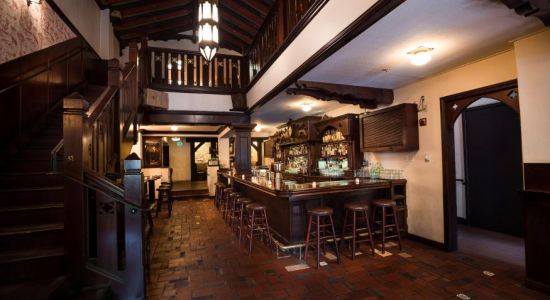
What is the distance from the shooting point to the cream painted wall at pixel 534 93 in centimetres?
250

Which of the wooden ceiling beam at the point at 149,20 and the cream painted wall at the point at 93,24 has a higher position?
the wooden ceiling beam at the point at 149,20

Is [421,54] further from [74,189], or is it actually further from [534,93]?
[74,189]

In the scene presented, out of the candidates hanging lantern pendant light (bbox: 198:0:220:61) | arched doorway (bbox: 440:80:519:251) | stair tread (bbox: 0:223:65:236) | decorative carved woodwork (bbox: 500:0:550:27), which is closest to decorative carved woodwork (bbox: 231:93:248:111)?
hanging lantern pendant light (bbox: 198:0:220:61)

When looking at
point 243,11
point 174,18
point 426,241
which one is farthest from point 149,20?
point 426,241

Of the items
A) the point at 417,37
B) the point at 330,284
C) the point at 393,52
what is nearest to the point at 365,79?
the point at 393,52

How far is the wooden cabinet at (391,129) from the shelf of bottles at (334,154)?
0.71 metres

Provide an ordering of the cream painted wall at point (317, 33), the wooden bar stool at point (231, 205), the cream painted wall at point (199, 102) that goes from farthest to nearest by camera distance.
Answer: the cream painted wall at point (199, 102) → the wooden bar stool at point (231, 205) → the cream painted wall at point (317, 33)

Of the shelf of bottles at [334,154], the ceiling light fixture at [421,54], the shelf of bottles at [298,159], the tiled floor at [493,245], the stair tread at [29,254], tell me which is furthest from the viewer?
the shelf of bottles at [298,159]

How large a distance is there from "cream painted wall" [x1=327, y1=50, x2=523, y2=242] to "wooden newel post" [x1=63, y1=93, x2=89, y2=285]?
14.3ft

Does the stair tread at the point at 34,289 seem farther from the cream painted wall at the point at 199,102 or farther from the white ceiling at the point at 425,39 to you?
the cream painted wall at the point at 199,102

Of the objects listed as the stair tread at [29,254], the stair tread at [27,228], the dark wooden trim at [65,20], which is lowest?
the stair tread at [29,254]

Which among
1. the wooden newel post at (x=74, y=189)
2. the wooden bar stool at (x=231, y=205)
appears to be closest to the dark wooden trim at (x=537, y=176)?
the wooden bar stool at (x=231, y=205)

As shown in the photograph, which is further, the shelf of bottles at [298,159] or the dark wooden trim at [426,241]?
the shelf of bottles at [298,159]

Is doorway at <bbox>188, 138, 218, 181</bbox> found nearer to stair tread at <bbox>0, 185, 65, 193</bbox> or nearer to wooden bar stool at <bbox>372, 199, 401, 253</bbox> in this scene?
wooden bar stool at <bbox>372, 199, 401, 253</bbox>
